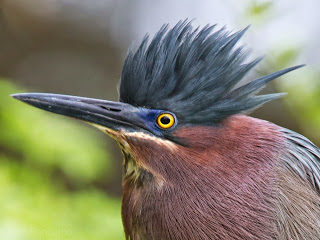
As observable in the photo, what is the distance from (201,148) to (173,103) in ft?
1.17

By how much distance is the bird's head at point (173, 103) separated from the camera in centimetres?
344

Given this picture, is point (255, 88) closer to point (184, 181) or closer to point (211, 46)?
point (211, 46)

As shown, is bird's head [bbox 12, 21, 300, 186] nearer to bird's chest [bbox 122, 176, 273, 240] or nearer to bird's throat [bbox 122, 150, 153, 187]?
bird's throat [bbox 122, 150, 153, 187]

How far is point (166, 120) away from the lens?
137 inches

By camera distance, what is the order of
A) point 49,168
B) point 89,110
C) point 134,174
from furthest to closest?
point 49,168, point 134,174, point 89,110

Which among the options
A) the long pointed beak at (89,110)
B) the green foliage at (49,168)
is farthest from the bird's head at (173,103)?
the green foliage at (49,168)

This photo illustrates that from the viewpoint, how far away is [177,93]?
349cm

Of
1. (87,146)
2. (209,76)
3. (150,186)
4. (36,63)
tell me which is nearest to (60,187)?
(87,146)

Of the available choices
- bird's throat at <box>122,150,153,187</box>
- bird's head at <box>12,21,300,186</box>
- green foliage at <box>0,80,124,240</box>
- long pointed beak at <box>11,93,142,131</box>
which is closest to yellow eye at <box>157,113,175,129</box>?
bird's head at <box>12,21,300,186</box>

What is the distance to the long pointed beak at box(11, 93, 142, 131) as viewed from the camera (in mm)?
3488

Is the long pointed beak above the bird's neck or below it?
above

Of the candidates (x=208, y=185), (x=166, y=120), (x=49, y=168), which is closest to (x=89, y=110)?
(x=166, y=120)

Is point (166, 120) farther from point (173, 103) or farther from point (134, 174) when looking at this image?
point (134, 174)

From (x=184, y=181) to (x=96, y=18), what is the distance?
30.3ft
